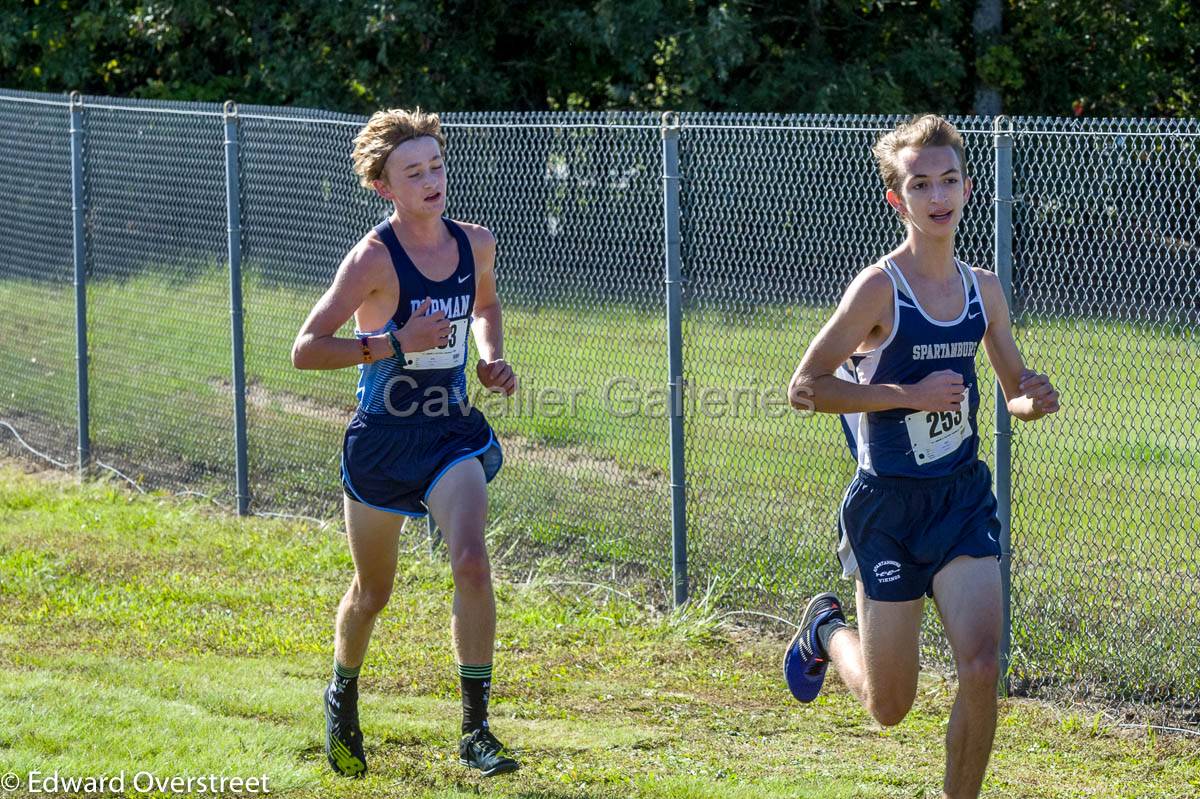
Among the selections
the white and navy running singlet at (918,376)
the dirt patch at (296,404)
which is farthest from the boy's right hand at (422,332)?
the dirt patch at (296,404)

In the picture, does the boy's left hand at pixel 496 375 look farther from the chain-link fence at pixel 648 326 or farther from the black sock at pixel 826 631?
the chain-link fence at pixel 648 326

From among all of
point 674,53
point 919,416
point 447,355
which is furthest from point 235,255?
point 674,53

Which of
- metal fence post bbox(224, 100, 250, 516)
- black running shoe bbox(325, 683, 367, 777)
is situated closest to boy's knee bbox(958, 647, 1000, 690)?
black running shoe bbox(325, 683, 367, 777)

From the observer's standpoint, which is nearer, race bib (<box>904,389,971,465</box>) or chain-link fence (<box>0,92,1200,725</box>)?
race bib (<box>904,389,971,465</box>)

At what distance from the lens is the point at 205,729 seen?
205 inches

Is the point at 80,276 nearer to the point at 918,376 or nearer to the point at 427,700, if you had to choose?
the point at 427,700

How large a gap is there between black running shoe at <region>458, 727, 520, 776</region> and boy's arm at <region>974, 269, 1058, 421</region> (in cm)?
200

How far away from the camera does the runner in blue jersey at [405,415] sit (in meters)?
4.85

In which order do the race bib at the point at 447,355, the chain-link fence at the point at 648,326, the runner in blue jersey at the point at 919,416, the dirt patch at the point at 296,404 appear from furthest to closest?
the dirt patch at the point at 296,404
the chain-link fence at the point at 648,326
the race bib at the point at 447,355
the runner in blue jersey at the point at 919,416

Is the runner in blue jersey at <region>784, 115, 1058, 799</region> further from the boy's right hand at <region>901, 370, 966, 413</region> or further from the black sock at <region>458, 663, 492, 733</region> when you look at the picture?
the black sock at <region>458, 663, 492, 733</region>

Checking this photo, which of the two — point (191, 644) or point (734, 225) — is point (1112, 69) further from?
point (191, 644)

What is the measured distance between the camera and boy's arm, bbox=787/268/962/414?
4215 mm

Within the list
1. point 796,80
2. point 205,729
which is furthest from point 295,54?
point 205,729

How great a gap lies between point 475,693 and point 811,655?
115cm
